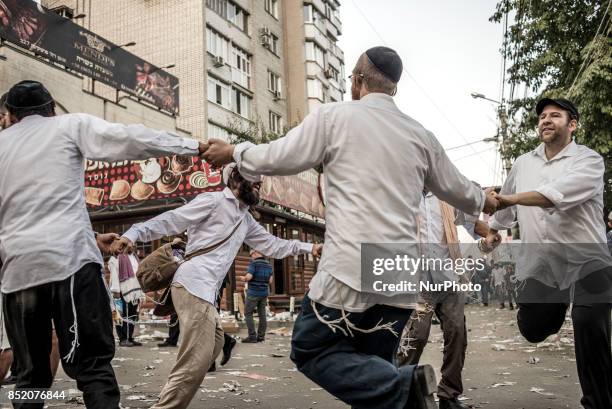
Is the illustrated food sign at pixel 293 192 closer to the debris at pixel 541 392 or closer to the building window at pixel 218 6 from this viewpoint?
the building window at pixel 218 6

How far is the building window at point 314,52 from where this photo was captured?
41.3 meters

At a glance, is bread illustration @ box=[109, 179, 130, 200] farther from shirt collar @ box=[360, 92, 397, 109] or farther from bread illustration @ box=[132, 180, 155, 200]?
shirt collar @ box=[360, 92, 397, 109]

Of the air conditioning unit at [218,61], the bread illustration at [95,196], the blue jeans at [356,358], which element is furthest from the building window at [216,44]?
the blue jeans at [356,358]

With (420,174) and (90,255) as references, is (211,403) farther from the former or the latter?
(420,174)

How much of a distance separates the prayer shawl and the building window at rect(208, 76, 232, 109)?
20094mm

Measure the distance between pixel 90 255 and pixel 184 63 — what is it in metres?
28.6

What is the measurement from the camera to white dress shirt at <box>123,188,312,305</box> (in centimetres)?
453

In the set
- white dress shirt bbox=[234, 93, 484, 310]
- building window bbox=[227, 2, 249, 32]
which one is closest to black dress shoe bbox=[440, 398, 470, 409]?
white dress shirt bbox=[234, 93, 484, 310]

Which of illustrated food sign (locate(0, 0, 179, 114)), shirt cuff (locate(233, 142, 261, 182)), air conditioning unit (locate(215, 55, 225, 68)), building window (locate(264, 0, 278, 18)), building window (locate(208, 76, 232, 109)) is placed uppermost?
building window (locate(264, 0, 278, 18))

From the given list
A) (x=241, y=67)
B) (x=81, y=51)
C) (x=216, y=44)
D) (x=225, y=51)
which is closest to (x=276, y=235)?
(x=81, y=51)

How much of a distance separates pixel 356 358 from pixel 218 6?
3250 centimetres

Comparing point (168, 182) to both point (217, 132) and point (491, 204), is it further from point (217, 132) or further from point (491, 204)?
point (491, 204)

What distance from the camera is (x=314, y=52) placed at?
137 feet

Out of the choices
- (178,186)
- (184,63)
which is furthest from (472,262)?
(184,63)
